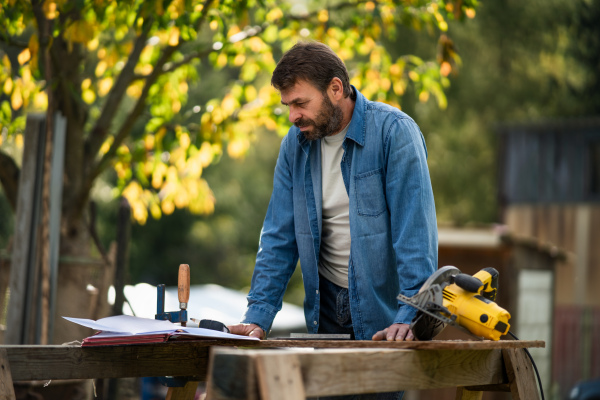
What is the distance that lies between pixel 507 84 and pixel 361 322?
15021mm

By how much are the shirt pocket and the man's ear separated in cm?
29

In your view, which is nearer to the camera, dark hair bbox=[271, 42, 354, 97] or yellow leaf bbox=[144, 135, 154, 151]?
dark hair bbox=[271, 42, 354, 97]

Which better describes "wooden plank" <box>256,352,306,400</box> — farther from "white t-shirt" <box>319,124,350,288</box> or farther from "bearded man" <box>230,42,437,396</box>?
"white t-shirt" <box>319,124,350,288</box>

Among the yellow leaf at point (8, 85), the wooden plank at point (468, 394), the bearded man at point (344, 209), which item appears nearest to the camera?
the wooden plank at point (468, 394)

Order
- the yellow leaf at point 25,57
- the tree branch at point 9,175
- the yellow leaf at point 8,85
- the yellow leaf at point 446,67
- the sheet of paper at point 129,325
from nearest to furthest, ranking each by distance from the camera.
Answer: the sheet of paper at point 129,325, the yellow leaf at point 25,57, the tree branch at point 9,175, the yellow leaf at point 8,85, the yellow leaf at point 446,67

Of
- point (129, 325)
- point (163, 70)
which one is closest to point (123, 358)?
point (129, 325)

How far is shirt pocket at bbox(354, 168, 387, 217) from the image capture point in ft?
8.86

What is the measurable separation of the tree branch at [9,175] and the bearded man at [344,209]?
2.62m

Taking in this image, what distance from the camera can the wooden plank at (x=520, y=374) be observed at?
232 cm

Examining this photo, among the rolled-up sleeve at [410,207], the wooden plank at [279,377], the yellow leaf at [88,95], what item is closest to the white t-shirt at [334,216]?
the rolled-up sleeve at [410,207]

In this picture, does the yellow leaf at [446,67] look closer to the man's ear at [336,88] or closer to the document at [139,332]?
the man's ear at [336,88]

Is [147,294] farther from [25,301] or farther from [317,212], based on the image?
[317,212]

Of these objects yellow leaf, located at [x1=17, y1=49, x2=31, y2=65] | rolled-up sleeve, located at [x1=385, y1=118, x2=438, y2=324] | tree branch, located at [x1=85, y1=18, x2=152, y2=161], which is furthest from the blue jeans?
tree branch, located at [x1=85, y1=18, x2=152, y2=161]

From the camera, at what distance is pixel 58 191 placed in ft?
15.2
